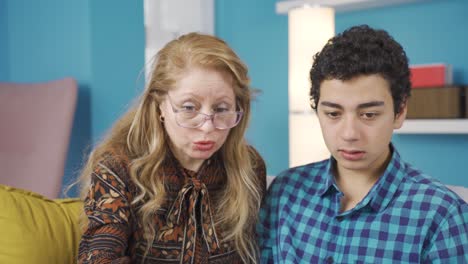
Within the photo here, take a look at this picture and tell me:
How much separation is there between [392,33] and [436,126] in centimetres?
58

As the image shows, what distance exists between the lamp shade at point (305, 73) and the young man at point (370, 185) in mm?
1350

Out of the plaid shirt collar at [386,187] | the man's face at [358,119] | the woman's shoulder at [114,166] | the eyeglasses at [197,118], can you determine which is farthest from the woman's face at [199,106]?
the plaid shirt collar at [386,187]

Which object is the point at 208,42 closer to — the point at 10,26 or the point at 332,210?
the point at 332,210

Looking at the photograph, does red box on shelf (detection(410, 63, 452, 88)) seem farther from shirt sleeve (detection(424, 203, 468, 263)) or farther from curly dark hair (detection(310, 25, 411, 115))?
shirt sleeve (detection(424, 203, 468, 263))

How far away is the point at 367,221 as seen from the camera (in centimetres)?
122

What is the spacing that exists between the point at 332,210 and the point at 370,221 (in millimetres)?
100

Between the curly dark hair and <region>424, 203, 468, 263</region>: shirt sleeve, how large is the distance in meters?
0.23

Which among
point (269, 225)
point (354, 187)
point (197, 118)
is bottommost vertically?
point (269, 225)

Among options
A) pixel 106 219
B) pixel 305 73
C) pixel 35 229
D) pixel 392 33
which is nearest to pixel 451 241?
pixel 106 219

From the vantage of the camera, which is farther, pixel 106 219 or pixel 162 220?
pixel 162 220

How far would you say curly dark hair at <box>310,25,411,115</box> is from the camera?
1.17 m

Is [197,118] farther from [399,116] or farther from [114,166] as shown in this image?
[399,116]

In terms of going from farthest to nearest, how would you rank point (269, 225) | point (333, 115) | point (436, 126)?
point (436, 126)
point (269, 225)
point (333, 115)

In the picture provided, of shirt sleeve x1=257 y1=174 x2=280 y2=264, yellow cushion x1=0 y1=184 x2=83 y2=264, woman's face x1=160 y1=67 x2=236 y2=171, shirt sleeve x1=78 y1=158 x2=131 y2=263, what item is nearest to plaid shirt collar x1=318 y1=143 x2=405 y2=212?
shirt sleeve x1=257 y1=174 x2=280 y2=264
